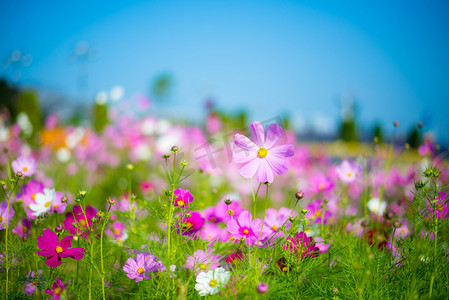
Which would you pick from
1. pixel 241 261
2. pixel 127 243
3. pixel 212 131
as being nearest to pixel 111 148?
pixel 212 131

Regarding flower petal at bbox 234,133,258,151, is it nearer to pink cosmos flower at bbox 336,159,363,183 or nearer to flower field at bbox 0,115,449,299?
flower field at bbox 0,115,449,299

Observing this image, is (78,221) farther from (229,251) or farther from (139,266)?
(229,251)

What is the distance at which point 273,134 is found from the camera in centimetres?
74

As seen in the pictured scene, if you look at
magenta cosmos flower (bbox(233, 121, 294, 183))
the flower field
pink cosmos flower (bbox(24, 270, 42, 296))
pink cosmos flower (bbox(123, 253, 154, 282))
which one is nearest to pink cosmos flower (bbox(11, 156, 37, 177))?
the flower field

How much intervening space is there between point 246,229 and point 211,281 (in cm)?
16

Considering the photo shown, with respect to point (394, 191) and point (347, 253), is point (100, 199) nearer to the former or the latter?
point (347, 253)

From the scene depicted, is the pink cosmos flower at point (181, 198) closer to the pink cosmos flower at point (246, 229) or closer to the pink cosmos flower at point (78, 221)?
the pink cosmos flower at point (246, 229)

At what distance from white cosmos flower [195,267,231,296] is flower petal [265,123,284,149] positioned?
0.34m

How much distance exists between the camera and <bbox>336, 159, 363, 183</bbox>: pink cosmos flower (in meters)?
1.27

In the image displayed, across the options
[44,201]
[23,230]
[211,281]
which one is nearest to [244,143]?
[211,281]

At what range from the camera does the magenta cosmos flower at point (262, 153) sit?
71 centimetres

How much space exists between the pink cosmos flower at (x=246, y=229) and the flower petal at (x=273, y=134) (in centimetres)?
20

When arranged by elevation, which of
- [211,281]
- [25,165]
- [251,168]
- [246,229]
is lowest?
[211,281]

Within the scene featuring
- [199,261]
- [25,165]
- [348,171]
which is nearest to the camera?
[199,261]
